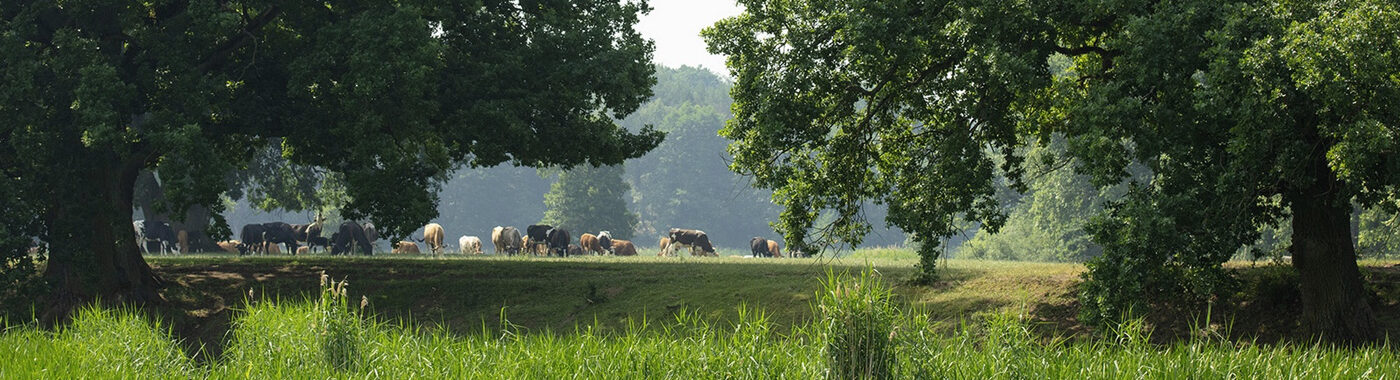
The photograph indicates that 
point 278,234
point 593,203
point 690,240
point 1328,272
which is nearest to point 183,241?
point 278,234

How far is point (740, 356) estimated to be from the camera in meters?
10.2

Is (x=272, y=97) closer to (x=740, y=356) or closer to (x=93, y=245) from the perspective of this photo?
(x=93, y=245)

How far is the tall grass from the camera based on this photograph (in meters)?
9.16

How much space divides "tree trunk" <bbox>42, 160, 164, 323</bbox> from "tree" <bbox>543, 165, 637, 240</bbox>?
184 ft

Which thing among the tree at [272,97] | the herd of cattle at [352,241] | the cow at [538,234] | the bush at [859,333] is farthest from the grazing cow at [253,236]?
the bush at [859,333]

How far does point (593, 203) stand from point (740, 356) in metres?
70.6

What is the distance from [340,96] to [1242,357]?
16.3 m

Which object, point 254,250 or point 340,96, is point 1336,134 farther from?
point 254,250

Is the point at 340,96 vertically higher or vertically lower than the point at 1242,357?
higher

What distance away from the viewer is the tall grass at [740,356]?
9.16 meters

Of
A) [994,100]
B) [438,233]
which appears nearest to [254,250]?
[438,233]

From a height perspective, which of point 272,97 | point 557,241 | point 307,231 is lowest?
point 557,241

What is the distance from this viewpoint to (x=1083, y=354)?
32.2ft

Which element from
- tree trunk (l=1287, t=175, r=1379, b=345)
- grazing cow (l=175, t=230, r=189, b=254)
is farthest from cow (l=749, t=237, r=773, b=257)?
tree trunk (l=1287, t=175, r=1379, b=345)
